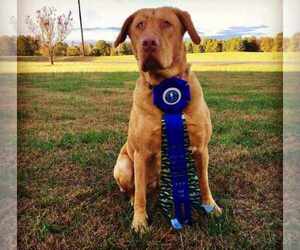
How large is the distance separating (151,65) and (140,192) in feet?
2.22

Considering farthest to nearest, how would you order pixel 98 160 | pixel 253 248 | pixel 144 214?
pixel 98 160, pixel 144 214, pixel 253 248

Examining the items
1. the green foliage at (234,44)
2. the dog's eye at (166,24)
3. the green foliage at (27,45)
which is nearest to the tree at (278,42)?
the green foliage at (234,44)

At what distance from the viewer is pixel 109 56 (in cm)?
313

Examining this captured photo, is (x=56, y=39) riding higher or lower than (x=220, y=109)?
higher

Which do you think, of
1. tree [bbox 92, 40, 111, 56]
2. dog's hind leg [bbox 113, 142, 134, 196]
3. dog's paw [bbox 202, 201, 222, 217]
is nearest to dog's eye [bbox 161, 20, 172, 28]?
tree [bbox 92, 40, 111, 56]

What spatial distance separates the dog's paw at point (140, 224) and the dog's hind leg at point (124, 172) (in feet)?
0.63

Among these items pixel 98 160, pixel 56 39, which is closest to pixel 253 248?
pixel 98 160

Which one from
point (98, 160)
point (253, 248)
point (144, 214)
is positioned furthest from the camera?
point (98, 160)

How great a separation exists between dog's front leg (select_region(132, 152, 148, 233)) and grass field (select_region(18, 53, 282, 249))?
0.20 ft

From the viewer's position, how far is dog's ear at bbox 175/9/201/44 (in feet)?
9.53

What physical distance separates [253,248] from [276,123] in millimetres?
629

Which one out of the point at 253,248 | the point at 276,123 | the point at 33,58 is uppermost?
the point at 33,58

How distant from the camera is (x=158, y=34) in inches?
112

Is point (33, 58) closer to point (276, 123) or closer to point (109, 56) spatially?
point (109, 56)
